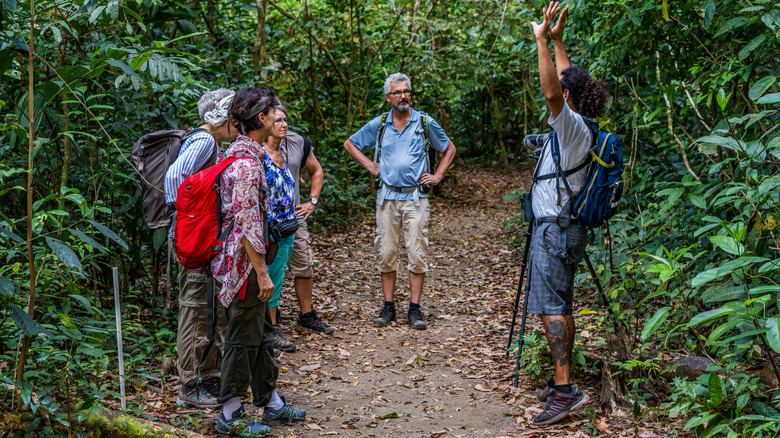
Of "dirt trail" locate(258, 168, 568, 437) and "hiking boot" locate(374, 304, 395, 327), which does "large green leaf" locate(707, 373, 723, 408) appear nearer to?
"dirt trail" locate(258, 168, 568, 437)

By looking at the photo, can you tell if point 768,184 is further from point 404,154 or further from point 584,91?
point 404,154

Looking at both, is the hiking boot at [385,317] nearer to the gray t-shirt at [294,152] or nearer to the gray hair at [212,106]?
the gray t-shirt at [294,152]

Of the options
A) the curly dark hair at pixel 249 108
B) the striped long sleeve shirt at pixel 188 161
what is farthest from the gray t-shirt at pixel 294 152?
the curly dark hair at pixel 249 108

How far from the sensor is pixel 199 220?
3.60 m

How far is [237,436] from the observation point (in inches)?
141

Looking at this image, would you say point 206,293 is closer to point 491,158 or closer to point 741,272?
point 741,272

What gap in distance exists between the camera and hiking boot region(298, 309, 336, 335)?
5.70 meters

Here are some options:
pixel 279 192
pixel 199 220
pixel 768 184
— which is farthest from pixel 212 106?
pixel 768 184

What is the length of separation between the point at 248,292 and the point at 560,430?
2024mm

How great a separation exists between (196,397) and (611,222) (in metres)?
3.48

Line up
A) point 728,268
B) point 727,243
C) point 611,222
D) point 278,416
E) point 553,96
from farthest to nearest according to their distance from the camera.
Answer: point 611,222, point 278,416, point 553,96, point 727,243, point 728,268

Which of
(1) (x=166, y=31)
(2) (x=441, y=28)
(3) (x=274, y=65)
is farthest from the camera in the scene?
(2) (x=441, y=28)

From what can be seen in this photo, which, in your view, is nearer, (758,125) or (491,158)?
(758,125)

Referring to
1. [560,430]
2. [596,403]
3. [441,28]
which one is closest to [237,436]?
[560,430]
